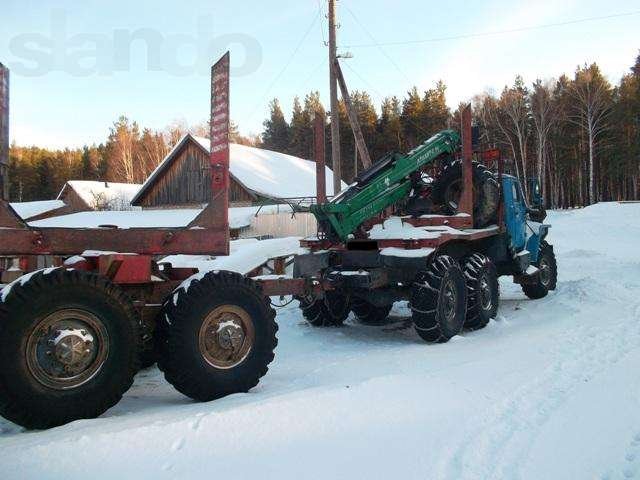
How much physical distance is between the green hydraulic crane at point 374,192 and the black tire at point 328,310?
1.17 m

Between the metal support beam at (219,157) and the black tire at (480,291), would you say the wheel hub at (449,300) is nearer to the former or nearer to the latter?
the black tire at (480,291)

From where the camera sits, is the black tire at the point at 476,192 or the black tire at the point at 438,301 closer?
the black tire at the point at 438,301

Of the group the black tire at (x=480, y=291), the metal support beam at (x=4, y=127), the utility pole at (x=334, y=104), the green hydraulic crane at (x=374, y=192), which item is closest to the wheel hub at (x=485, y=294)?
the black tire at (x=480, y=291)

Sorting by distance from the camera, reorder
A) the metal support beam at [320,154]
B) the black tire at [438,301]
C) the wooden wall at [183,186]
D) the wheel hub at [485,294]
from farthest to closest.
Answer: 1. the wooden wall at [183,186]
2. the metal support beam at [320,154]
3. the wheel hub at [485,294]
4. the black tire at [438,301]

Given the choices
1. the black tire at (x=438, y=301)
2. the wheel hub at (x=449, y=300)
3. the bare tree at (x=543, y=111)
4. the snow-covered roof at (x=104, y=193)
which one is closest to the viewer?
the black tire at (x=438, y=301)

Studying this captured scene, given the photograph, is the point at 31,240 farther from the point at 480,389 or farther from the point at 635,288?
the point at 635,288

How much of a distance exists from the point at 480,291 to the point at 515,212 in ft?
7.77

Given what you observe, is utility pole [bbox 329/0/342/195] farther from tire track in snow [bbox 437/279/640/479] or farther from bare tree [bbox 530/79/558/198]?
bare tree [bbox 530/79/558/198]

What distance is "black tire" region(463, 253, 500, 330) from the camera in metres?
8.32

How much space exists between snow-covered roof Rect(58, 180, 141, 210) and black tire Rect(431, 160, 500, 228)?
36414 mm

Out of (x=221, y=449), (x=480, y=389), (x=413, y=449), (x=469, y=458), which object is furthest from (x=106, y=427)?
(x=480, y=389)

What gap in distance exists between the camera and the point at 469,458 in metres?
3.55

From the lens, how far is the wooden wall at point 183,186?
29.8 meters

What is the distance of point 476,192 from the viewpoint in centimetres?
953
